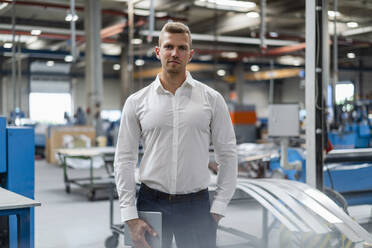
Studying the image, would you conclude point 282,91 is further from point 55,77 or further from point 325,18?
point 325,18

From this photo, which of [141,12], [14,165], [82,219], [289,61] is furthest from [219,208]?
[289,61]

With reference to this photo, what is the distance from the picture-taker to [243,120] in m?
10.1

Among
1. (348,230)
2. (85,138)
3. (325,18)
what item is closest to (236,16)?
(85,138)

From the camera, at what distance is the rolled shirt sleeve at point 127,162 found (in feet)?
5.92

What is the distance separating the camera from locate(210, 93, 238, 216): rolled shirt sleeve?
1.87 m

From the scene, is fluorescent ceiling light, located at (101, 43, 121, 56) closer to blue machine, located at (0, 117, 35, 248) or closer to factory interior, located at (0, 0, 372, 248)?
factory interior, located at (0, 0, 372, 248)

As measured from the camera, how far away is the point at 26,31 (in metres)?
10.3

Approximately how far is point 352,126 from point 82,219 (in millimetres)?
7057

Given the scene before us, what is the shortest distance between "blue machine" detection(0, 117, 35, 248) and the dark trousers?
5.54ft

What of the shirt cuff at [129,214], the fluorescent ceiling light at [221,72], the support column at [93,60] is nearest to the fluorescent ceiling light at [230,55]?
the fluorescent ceiling light at [221,72]

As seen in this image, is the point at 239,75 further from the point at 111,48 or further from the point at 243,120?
the point at 243,120

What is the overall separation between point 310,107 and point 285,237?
3.46 feet

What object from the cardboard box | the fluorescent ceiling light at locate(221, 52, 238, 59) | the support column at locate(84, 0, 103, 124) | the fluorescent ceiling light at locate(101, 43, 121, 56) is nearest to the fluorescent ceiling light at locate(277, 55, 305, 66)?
the fluorescent ceiling light at locate(221, 52, 238, 59)

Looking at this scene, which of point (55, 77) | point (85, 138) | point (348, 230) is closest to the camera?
point (348, 230)
